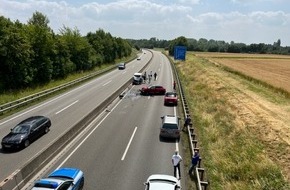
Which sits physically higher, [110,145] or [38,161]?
[38,161]

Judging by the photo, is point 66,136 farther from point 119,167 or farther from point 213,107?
point 213,107

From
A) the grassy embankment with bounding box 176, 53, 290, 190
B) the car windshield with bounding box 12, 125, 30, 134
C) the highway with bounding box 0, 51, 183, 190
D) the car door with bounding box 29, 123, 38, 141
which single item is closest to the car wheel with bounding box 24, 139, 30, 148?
the highway with bounding box 0, 51, 183, 190

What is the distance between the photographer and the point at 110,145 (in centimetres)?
2133

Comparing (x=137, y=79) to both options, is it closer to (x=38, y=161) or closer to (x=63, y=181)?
(x=38, y=161)

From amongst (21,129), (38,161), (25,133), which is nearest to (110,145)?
(38,161)

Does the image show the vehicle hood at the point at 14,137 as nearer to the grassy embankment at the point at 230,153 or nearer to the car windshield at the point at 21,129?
the car windshield at the point at 21,129

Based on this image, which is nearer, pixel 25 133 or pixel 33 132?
pixel 25 133

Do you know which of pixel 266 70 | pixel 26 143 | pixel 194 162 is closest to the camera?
pixel 194 162

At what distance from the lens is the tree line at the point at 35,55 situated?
3856cm

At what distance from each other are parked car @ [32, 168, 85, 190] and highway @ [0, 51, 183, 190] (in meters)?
0.95

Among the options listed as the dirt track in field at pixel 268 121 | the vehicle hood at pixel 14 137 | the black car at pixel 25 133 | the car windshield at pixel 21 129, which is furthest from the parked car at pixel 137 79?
the vehicle hood at pixel 14 137

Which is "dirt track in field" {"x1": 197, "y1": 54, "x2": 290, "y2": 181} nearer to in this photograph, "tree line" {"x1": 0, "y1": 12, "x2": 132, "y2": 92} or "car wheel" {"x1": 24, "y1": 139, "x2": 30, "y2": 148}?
"car wheel" {"x1": 24, "y1": 139, "x2": 30, "y2": 148}

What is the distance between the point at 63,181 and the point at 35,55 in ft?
115

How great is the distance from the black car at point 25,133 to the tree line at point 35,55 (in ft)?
57.9
